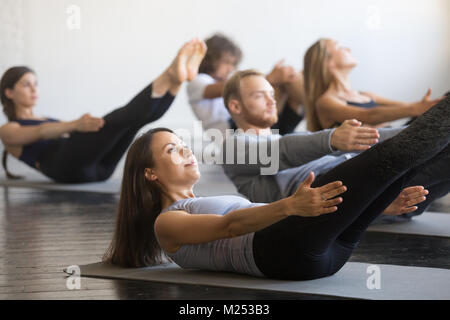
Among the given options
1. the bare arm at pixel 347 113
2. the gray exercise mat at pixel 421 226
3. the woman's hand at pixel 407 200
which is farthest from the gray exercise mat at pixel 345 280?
the bare arm at pixel 347 113

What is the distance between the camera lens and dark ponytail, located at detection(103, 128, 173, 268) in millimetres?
1858

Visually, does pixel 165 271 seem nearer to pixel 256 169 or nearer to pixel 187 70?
pixel 256 169

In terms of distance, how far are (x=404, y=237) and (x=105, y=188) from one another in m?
2.03

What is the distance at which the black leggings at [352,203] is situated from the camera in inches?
59.5

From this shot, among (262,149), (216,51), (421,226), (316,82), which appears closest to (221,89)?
(216,51)

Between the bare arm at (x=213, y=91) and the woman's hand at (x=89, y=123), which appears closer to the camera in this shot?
the woman's hand at (x=89, y=123)

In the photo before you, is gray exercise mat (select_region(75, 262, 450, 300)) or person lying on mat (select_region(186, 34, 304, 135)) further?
person lying on mat (select_region(186, 34, 304, 135))

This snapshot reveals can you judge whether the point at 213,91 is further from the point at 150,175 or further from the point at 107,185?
the point at 150,175

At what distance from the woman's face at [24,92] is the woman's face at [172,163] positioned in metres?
2.65

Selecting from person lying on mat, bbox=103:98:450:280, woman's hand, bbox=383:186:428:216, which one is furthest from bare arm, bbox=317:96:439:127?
woman's hand, bbox=383:186:428:216

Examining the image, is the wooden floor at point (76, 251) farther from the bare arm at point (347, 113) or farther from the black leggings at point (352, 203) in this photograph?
the bare arm at point (347, 113)

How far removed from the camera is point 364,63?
7.64 m

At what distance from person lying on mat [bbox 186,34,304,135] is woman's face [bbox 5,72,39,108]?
3.36 feet

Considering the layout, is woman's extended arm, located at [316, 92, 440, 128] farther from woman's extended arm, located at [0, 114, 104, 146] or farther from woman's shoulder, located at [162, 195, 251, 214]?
woman's shoulder, located at [162, 195, 251, 214]
